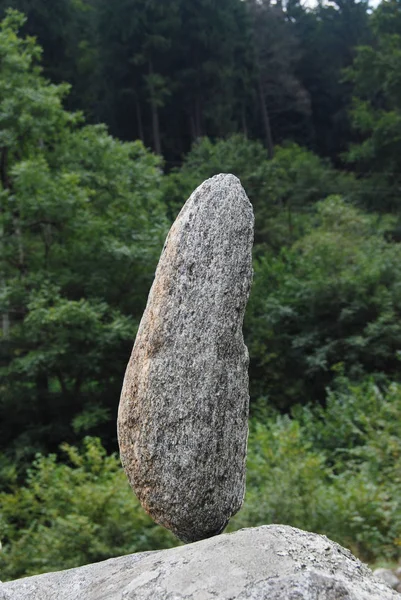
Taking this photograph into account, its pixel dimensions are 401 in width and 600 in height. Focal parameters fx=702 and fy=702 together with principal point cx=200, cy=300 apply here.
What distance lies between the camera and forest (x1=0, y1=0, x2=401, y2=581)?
8984 mm

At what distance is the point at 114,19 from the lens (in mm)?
28375

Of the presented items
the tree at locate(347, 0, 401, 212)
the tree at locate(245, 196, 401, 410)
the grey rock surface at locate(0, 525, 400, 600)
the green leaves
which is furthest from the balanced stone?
the tree at locate(347, 0, 401, 212)

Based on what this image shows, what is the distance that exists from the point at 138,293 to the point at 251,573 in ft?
36.8

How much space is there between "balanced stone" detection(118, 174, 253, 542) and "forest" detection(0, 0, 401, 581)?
476 cm

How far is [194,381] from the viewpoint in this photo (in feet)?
13.0

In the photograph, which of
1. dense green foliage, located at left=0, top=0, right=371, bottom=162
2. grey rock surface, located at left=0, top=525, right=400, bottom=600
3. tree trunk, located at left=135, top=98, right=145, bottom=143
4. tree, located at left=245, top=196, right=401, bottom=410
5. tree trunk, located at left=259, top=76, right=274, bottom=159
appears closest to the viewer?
grey rock surface, located at left=0, top=525, right=400, bottom=600

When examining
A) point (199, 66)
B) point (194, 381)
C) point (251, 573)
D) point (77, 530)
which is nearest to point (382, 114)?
point (199, 66)

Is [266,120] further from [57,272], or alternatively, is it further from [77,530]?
[77,530]

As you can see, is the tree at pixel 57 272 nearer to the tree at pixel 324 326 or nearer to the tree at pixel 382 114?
the tree at pixel 324 326

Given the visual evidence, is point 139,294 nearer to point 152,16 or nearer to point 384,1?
point 152,16

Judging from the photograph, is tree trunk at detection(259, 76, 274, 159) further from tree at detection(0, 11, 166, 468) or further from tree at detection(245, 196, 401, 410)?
tree at detection(0, 11, 166, 468)

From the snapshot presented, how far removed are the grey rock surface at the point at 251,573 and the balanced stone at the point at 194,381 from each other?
0.37 meters

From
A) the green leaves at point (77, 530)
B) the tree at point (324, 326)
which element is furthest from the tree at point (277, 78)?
the green leaves at point (77, 530)

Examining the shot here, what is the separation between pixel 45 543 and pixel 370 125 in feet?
78.6
